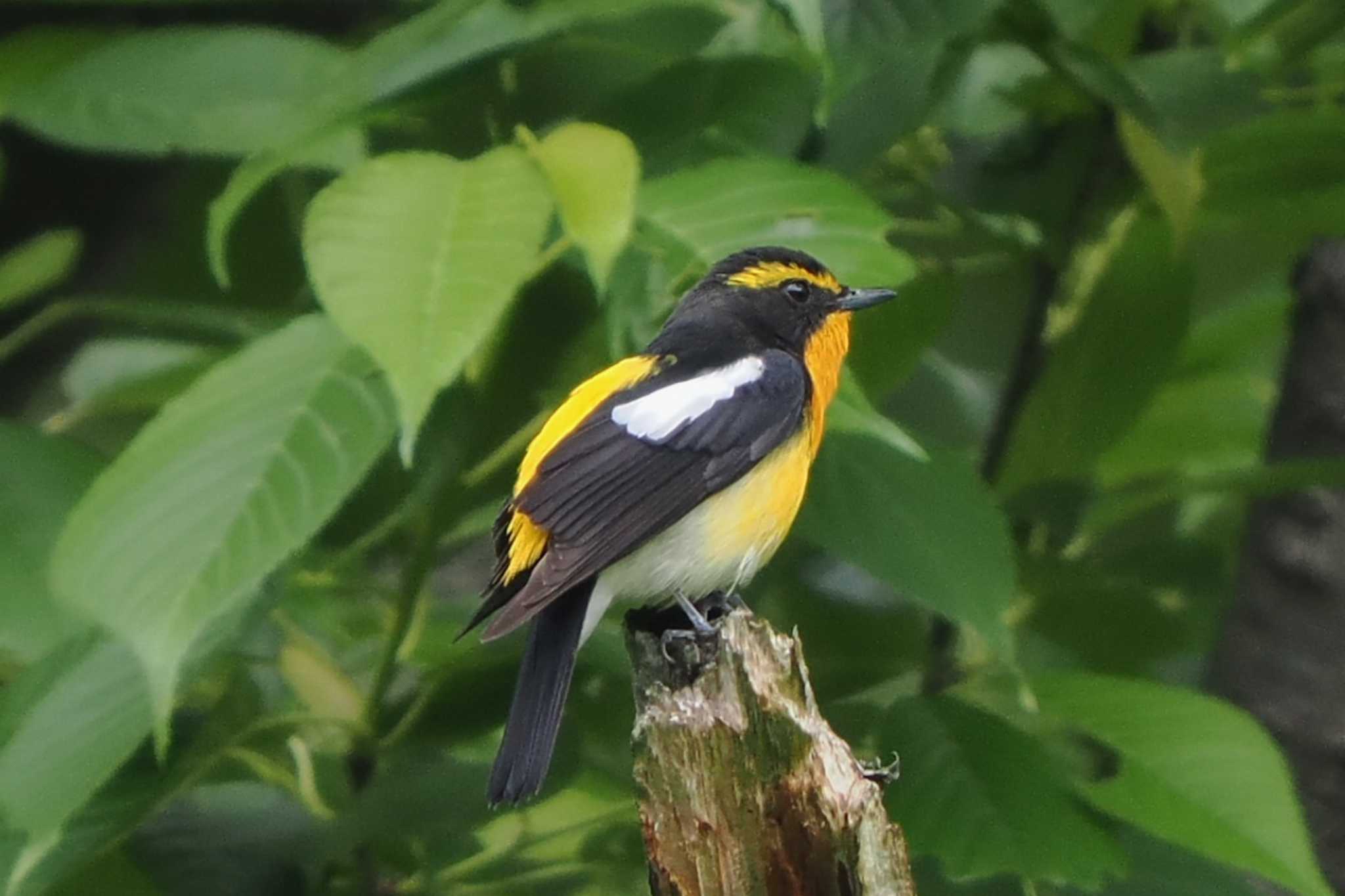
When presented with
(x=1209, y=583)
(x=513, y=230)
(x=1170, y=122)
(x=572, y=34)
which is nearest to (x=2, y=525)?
(x=513, y=230)

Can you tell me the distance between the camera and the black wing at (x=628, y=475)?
233 centimetres

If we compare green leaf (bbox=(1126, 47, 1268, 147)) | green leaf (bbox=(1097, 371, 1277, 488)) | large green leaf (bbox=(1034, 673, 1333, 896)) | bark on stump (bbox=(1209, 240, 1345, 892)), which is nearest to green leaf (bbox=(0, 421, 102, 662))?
large green leaf (bbox=(1034, 673, 1333, 896))

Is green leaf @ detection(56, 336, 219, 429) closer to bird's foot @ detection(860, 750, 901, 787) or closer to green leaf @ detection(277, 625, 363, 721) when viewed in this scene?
green leaf @ detection(277, 625, 363, 721)

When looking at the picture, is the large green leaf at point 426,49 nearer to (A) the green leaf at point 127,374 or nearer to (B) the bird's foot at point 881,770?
(A) the green leaf at point 127,374

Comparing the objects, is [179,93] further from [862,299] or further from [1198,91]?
[1198,91]

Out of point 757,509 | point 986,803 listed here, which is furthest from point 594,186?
point 986,803

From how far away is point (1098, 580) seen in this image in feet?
10.5

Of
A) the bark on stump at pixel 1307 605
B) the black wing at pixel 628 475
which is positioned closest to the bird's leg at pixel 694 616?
the black wing at pixel 628 475

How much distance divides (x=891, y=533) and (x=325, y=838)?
919 mm

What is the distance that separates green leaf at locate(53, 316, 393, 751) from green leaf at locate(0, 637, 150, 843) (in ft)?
0.42

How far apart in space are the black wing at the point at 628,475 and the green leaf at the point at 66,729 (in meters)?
0.47

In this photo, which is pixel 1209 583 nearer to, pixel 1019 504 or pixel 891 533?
pixel 1019 504

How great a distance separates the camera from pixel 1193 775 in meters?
2.42

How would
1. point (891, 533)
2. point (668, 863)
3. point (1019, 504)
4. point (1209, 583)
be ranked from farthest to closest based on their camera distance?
point (1209, 583) → point (1019, 504) → point (891, 533) → point (668, 863)
